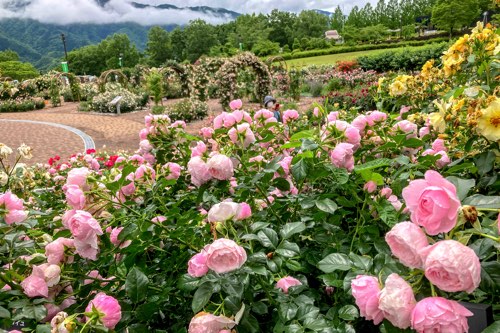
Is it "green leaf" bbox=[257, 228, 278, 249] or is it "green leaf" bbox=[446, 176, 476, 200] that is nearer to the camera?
"green leaf" bbox=[446, 176, 476, 200]

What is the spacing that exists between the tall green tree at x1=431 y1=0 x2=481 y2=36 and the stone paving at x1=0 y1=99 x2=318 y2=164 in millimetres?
33776

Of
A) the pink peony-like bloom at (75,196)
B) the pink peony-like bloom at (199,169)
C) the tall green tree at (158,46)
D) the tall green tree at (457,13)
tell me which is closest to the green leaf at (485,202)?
the pink peony-like bloom at (199,169)

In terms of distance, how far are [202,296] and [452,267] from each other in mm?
442

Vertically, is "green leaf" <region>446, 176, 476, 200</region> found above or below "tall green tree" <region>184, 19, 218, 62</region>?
below

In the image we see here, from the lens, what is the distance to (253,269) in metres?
0.77

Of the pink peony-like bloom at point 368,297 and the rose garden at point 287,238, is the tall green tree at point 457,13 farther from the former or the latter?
the pink peony-like bloom at point 368,297

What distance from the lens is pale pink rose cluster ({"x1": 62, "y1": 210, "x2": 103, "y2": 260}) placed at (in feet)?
2.88

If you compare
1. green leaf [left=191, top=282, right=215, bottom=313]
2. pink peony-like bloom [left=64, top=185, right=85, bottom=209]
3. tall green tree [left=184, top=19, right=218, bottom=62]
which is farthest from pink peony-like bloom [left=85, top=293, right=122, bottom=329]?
tall green tree [left=184, top=19, right=218, bottom=62]

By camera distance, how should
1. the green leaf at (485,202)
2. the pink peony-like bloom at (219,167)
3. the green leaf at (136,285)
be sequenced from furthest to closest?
the pink peony-like bloom at (219,167) < the green leaf at (136,285) < the green leaf at (485,202)

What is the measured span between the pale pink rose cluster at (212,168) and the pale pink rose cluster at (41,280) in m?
0.40

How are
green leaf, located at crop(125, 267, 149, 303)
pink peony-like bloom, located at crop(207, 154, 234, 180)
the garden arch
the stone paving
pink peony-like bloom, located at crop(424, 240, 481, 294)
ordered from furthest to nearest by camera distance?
1. the garden arch
2. the stone paving
3. pink peony-like bloom, located at crop(207, 154, 234, 180)
4. green leaf, located at crop(125, 267, 149, 303)
5. pink peony-like bloom, located at crop(424, 240, 481, 294)

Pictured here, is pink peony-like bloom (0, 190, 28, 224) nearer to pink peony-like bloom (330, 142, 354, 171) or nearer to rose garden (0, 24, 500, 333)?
rose garden (0, 24, 500, 333)

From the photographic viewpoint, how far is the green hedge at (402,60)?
16781 millimetres

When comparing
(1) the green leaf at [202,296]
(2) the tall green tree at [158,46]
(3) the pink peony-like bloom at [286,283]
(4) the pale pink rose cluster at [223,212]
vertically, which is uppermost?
(2) the tall green tree at [158,46]
